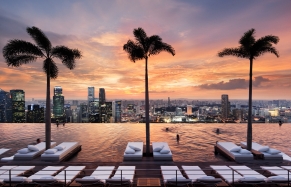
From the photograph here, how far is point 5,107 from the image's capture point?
76188 millimetres

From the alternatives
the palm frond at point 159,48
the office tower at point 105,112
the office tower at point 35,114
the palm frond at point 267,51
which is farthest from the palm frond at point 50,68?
the office tower at point 105,112

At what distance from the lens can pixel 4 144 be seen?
58.2 ft

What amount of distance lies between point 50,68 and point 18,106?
219 feet

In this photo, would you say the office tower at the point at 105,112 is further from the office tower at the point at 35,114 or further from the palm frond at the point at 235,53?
the palm frond at the point at 235,53

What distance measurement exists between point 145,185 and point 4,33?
22.5m

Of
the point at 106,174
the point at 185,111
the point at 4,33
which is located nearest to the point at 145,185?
the point at 106,174

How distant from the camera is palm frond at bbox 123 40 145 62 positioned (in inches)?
535

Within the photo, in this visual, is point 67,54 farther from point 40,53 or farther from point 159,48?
point 159,48

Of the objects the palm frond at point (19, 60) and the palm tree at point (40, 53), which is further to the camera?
the palm frond at point (19, 60)

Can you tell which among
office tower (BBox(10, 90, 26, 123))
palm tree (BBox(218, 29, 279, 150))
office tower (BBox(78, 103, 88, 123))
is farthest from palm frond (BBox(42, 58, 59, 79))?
office tower (BBox(10, 90, 26, 123))

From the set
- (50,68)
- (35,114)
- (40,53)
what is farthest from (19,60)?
(35,114)

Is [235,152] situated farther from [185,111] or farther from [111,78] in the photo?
[185,111]

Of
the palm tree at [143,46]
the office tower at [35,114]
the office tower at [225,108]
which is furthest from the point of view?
the office tower at [35,114]

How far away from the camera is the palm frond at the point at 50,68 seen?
47.2 feet
